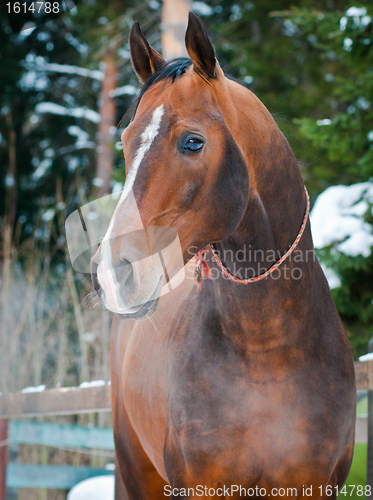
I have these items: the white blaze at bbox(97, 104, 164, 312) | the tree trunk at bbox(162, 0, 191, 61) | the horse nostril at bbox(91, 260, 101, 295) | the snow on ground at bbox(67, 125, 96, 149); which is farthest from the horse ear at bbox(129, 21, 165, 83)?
the snow on ground at bbox(67, 125, 96, 149)

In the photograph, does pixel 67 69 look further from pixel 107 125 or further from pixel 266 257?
pixel 266 257

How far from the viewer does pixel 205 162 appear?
137 cm

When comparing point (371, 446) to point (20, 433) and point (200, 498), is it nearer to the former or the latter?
point (200, 498)

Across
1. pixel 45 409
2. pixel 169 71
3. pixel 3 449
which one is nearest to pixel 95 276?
pixel 169 71

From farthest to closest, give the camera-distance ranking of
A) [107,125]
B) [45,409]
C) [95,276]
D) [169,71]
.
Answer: [107,125], [45,409], [169,71], [95,276]

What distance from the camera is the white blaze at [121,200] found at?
1.21 meters

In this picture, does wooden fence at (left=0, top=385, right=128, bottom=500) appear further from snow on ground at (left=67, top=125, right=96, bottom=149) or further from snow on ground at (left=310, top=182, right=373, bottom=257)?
snow on ground at (left=67, top=125, right=96, bottom=149)

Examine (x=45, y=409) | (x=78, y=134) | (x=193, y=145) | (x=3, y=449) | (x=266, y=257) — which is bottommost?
(x=3, y=449)

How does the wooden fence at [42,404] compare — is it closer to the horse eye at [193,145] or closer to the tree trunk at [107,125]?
the horse eye at [193,145]

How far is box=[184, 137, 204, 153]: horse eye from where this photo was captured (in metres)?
1.35

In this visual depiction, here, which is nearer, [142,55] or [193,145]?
[193,145]

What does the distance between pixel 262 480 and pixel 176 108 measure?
1222 mm

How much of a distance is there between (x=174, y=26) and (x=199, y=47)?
459 centimetres

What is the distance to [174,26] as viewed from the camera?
5.52 meters
